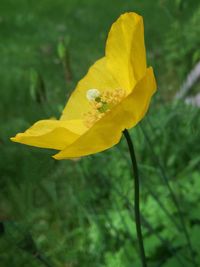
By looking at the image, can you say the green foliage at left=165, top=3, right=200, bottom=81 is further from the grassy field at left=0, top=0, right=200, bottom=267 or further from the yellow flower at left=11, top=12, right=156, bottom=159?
the yellow flower at left=11, top=12, right=156, bottom=159

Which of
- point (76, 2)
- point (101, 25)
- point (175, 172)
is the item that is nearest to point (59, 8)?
point (76, 2)

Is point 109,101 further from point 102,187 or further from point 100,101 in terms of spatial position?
point 102,187

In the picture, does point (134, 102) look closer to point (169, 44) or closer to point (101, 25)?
point (169, 44)

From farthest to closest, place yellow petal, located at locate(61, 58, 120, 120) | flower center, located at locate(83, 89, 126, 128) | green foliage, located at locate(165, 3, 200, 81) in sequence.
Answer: green foliage, located at locate(165, 3, 200, 81) → yellow petal, located at locate(61, 58, 120, 120) → flower center, located at locate(83, 89, 126, 128)

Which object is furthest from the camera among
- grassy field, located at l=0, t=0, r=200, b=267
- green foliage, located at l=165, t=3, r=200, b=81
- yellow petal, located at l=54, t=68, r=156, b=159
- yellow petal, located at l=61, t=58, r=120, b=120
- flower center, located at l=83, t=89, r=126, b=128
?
green foliage, located at l=165, t=3, r=200, b=81

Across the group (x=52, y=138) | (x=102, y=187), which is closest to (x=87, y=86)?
(x=52, y=138)

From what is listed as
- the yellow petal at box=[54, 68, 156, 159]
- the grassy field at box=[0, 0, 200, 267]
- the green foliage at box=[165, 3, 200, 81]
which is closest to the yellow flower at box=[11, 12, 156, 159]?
the yellow petal at box=[54, 68, 156, 159]

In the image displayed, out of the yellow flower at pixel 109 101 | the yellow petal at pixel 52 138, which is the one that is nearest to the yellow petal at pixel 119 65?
the yellow flower at pixel 109 101
